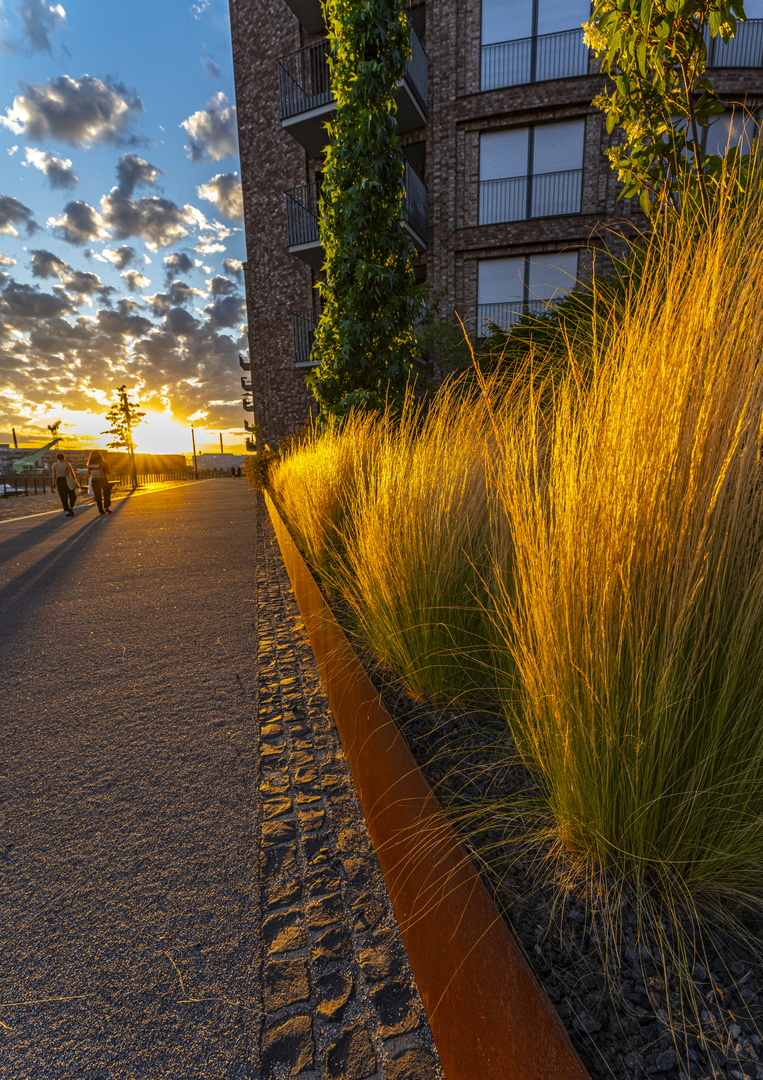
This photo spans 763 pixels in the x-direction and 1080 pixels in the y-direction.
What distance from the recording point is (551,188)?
1305 centimetres

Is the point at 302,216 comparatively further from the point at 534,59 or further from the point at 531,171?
the point at 534,59

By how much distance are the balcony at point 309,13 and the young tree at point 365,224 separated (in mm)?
8856

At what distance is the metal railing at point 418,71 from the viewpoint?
40.4 ft

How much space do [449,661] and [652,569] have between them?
1.10 m

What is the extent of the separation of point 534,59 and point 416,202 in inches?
187

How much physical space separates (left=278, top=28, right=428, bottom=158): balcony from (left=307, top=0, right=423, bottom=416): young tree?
5.89 m

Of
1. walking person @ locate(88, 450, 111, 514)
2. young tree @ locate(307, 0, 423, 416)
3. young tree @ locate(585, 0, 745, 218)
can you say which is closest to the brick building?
young tree @ locate(307, 0, 423, 416)

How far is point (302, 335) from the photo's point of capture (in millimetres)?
15250

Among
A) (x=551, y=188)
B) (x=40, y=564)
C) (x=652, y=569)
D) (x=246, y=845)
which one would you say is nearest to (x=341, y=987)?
(x=246, y=845)

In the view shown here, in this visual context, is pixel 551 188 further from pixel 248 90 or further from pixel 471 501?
pixel 471 501

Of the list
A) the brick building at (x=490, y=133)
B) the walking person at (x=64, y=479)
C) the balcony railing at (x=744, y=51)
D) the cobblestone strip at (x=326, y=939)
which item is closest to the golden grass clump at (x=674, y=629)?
the cobblestone strip at (x=326, y=939)

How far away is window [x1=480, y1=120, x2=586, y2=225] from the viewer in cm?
1288

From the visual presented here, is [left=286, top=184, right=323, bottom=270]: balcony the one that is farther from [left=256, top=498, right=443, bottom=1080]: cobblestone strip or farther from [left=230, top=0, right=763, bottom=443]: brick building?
[left=256, top=498, right=443, bottom=1080]: cobblestone strip

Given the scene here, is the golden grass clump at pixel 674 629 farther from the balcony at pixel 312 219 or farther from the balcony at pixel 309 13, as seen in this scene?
the balcony at pixel 309 13
